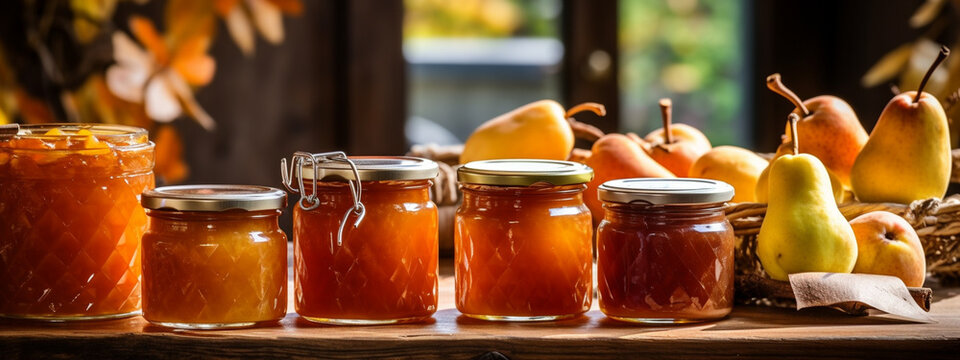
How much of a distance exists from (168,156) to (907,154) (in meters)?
1.65

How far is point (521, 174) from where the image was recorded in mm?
862

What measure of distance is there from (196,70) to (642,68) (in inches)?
50.9

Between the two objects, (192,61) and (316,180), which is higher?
(192,61)

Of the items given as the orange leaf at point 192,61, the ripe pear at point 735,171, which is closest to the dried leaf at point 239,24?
the orange leaf at point 192,61

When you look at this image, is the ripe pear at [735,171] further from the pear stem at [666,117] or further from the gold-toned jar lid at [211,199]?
the gold-toned jar lid at [211,199]

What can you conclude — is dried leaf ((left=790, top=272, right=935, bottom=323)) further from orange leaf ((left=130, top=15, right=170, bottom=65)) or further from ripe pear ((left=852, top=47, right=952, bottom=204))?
orange leaf ((left=130, top=15, right=170, bottom=65))

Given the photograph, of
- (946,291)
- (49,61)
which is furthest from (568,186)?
(49,61)

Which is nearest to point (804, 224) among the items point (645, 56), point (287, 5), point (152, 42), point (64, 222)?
point (64, 222)

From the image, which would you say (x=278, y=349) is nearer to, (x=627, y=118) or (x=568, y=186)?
(x=568, y=186)

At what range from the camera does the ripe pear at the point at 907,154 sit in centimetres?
103

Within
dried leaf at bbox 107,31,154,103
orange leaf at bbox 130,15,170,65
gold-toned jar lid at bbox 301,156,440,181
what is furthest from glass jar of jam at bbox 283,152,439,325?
dried leaf at bbox 107,31,154,103

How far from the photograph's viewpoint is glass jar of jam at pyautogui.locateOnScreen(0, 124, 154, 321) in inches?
34.5

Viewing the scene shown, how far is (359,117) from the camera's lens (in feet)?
8.69

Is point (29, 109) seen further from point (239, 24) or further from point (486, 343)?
point (486, 343)
